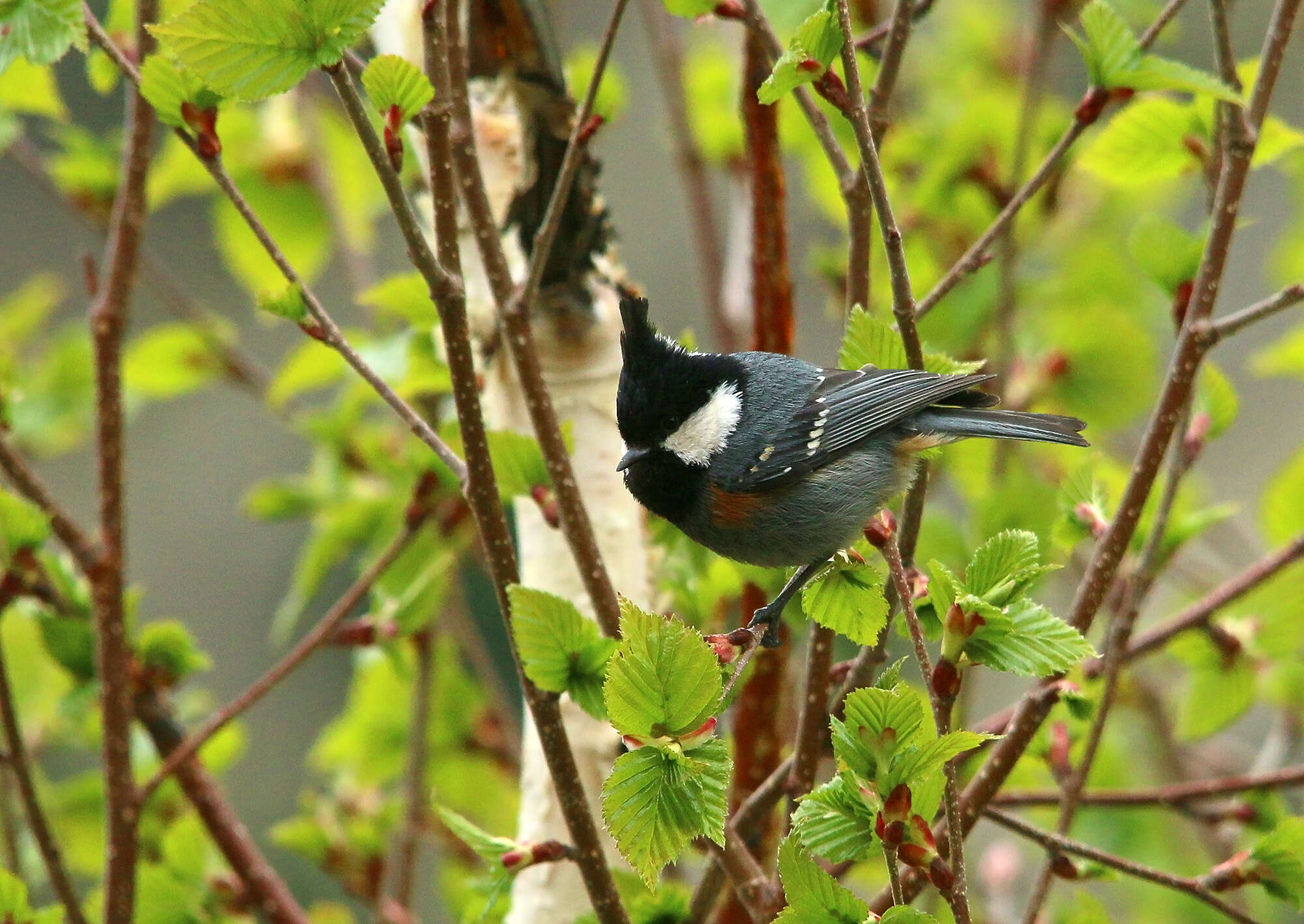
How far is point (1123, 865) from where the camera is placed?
0.95 metres

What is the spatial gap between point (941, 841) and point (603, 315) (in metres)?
0.71

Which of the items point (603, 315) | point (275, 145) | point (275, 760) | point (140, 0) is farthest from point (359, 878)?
point (275, 760)

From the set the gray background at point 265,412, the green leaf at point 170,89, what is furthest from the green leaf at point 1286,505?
the gray background at point 265,412

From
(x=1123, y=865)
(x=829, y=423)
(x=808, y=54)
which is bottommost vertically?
(x=1123, y=865)

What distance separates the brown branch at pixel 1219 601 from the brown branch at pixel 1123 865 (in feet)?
0.79

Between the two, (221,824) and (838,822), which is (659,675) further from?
(221,824)

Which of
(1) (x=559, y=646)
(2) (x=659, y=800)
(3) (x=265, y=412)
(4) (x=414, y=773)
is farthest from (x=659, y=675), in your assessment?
(3) (x=265, y=412)

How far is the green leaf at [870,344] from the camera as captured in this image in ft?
3.06

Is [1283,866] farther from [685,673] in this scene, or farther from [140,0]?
[140,0]

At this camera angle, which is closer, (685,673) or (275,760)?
(685,673)

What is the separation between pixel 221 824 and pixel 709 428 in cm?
68

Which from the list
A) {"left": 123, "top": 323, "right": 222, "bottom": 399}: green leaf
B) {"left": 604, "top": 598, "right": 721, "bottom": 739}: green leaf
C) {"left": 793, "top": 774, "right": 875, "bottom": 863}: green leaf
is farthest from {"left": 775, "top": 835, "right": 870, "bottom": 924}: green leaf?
{"left": 123, "top": 323, "right": 222, "bottom": 399}: green leaf

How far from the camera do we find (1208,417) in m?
1.26

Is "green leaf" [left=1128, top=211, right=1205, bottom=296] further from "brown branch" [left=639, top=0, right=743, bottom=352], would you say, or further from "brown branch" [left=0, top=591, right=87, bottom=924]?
"brown branch" [left=0, top=591, right=87, bottom=924]
